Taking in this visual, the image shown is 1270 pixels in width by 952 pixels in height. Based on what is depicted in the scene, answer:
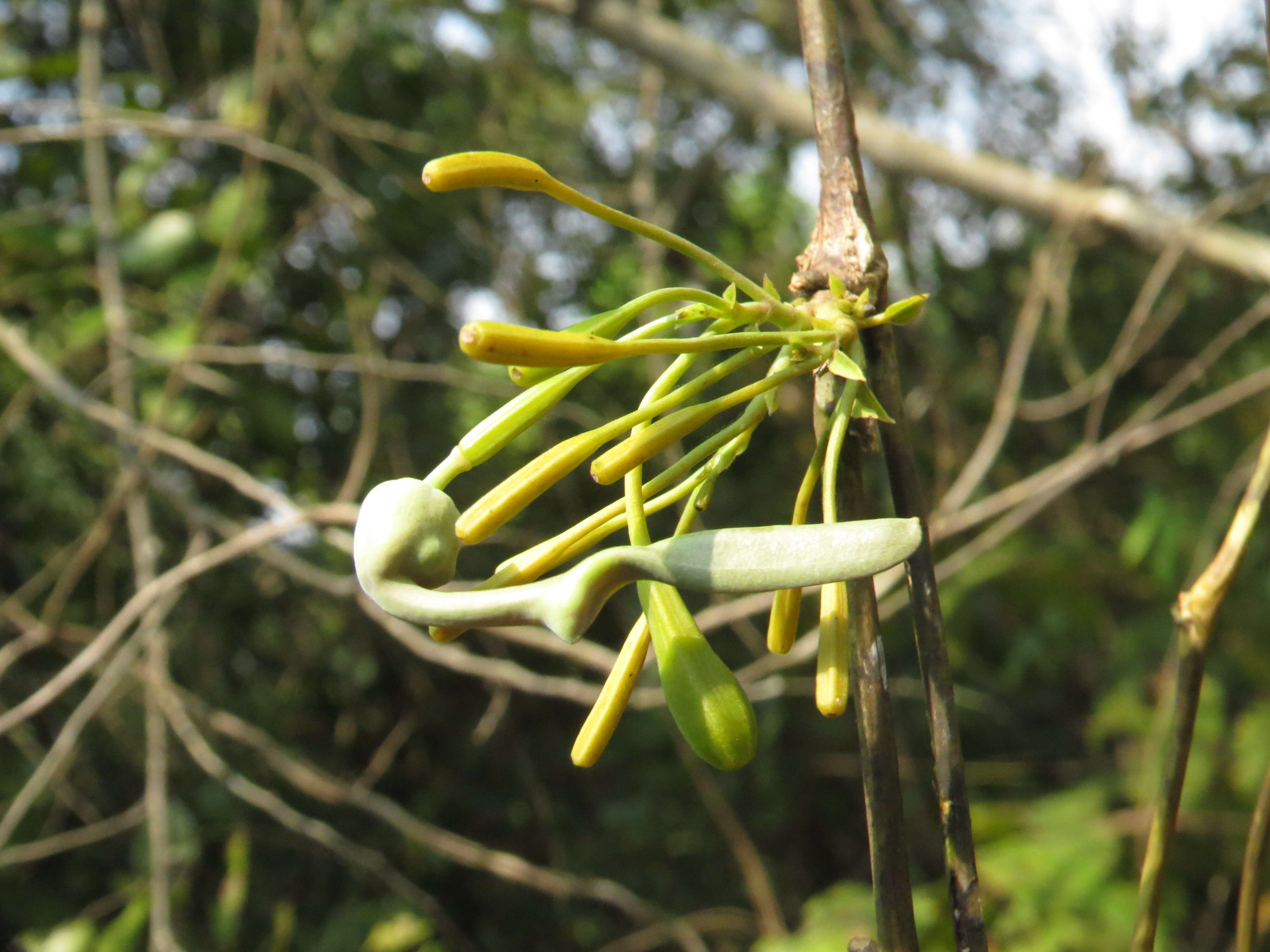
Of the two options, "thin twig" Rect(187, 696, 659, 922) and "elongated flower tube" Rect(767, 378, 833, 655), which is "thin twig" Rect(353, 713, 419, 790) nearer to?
"thin twig" Rect(187, 696, 659, 922)

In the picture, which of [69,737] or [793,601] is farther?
[69,737]

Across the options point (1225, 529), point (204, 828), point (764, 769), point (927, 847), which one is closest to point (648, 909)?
point (764, 769)

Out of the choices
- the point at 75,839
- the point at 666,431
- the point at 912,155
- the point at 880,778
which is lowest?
the point at 75,839

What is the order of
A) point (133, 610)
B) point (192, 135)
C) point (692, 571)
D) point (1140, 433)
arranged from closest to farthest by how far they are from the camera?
point (692, 571), point (133, 610), point (1140, 433), point (192, 135)

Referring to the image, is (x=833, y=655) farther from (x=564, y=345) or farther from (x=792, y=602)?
(x=564, y=345)

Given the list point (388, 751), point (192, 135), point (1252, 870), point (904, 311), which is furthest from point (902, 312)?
point (388, 751)
